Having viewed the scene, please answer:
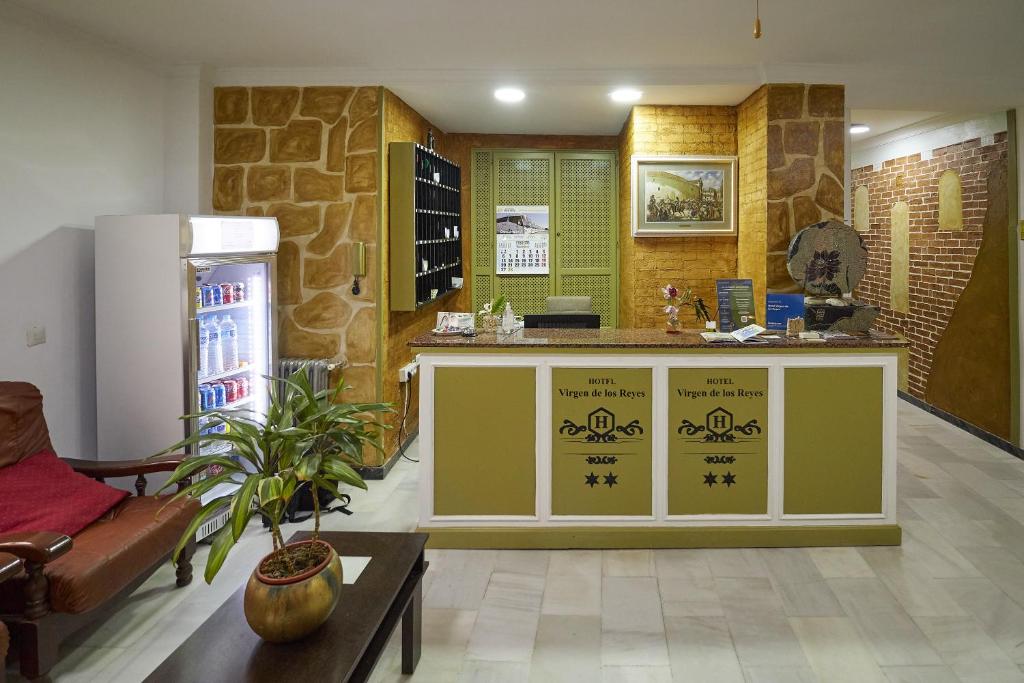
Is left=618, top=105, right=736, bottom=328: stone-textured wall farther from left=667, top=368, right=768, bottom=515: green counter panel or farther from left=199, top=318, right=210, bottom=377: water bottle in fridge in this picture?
left=199, top=318, right=210, bottom=377: water bottle in fridge

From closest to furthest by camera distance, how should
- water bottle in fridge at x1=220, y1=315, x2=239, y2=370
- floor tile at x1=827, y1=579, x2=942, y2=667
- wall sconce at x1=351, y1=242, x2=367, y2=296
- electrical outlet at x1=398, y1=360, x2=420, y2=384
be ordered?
floor tile at x1=827, y1=579, x2=942, y2=667, water bottle in fridge at x1=220, y1=315, x2=239, y2=370, wall sconce at x1=351, y1=242, x2=367, y2=296, electrical outlet at x1=398, y1=360, x2=420, y2=384

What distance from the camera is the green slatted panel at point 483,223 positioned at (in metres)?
7.63

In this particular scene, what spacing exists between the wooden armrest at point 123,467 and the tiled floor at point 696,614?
514 mm

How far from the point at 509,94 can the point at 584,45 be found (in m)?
1.09

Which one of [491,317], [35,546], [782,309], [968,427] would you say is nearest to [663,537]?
[782,309]

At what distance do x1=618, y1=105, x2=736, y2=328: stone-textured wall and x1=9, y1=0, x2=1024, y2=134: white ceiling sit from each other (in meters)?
0.23

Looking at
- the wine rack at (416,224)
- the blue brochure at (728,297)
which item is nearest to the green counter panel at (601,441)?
the blue brochure at (728,297)

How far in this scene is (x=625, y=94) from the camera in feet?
18.3

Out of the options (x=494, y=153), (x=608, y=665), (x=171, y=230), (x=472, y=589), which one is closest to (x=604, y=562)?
(x=472, y=589)

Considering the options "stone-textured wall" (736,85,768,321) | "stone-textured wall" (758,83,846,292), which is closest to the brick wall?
"stone-textured wall" (758,83,846,292)

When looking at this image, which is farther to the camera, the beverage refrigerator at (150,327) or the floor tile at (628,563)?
the beverage refrigerator at (150,327)

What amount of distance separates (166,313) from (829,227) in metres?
3.58

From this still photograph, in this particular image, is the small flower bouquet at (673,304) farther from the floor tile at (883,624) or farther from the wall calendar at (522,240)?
the wall calendar at (522,240)

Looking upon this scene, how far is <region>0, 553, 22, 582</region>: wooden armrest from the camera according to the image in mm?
2496
